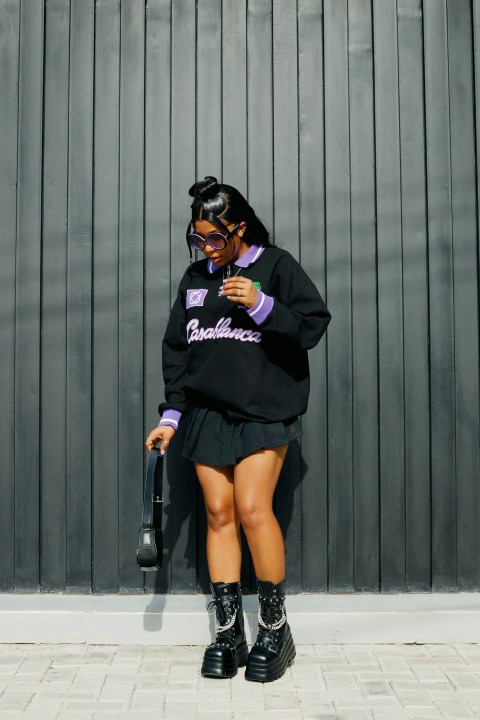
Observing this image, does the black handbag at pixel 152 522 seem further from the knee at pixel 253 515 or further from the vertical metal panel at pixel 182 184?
the vertical metal panel at pixel 182 184

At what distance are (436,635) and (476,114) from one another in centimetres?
238

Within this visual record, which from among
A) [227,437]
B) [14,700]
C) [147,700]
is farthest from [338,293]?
[14,700]

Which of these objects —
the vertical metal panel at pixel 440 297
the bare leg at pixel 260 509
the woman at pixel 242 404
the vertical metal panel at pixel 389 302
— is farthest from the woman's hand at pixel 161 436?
the vertical metal panel at pixel 440 297

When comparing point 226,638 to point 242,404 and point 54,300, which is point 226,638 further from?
point 54,300

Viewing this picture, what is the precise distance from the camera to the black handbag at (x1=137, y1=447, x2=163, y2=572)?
10.8 ft

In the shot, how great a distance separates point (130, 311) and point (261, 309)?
3.42 ft

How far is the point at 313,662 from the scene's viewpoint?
3.52 m

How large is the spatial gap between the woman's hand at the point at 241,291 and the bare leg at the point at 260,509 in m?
0.61

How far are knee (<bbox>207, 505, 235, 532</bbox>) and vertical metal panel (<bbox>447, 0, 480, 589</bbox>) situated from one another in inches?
47.1

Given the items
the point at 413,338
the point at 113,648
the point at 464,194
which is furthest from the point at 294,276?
the point at 113,648

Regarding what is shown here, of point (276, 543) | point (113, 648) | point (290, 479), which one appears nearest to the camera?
point (276, 543)

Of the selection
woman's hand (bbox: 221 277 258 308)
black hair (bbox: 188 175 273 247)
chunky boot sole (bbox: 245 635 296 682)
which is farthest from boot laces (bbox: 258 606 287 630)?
black hair (bbox: 188 175 273 247)

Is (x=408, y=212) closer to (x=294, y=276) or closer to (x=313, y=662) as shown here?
(x=294, y=276)

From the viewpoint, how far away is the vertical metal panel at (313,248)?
4.02m
